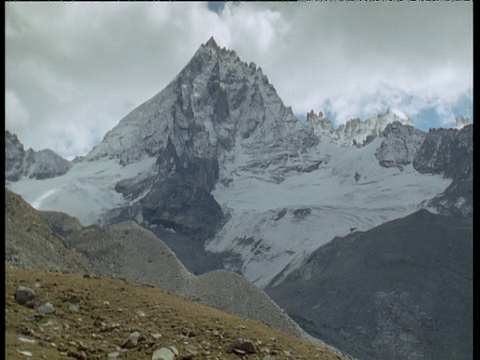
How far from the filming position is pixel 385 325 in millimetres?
100375

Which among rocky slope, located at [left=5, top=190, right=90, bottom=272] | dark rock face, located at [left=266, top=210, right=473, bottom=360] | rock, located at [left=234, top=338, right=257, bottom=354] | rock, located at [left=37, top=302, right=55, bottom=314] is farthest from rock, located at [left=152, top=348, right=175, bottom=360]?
dark rock face, located at [left=266, top=210, right=473, bottom=360]

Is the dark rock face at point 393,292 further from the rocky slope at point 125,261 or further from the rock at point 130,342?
the rock at point 130,342

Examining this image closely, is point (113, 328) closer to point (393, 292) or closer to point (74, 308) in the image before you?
point (74, 308)

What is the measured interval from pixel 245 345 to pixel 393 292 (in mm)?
95494

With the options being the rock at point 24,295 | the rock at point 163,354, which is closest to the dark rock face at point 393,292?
the rock at point 24,295

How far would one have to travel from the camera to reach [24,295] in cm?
2175

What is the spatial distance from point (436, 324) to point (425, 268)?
20790 millimetres

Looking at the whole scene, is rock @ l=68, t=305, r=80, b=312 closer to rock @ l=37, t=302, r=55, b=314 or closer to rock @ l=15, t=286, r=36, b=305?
rock @ l=37, t=302, r=55, b=314

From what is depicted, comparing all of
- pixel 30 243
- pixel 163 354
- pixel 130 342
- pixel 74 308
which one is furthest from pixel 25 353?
pixel 30 243

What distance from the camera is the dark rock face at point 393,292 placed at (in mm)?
94688

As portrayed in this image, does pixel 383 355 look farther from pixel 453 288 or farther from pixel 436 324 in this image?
pixel 453 288

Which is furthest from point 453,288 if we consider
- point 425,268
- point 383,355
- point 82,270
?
point 82,270

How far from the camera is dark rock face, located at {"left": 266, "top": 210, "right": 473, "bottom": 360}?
311 ft

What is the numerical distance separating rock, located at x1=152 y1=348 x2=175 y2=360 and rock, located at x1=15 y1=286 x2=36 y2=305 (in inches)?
224
